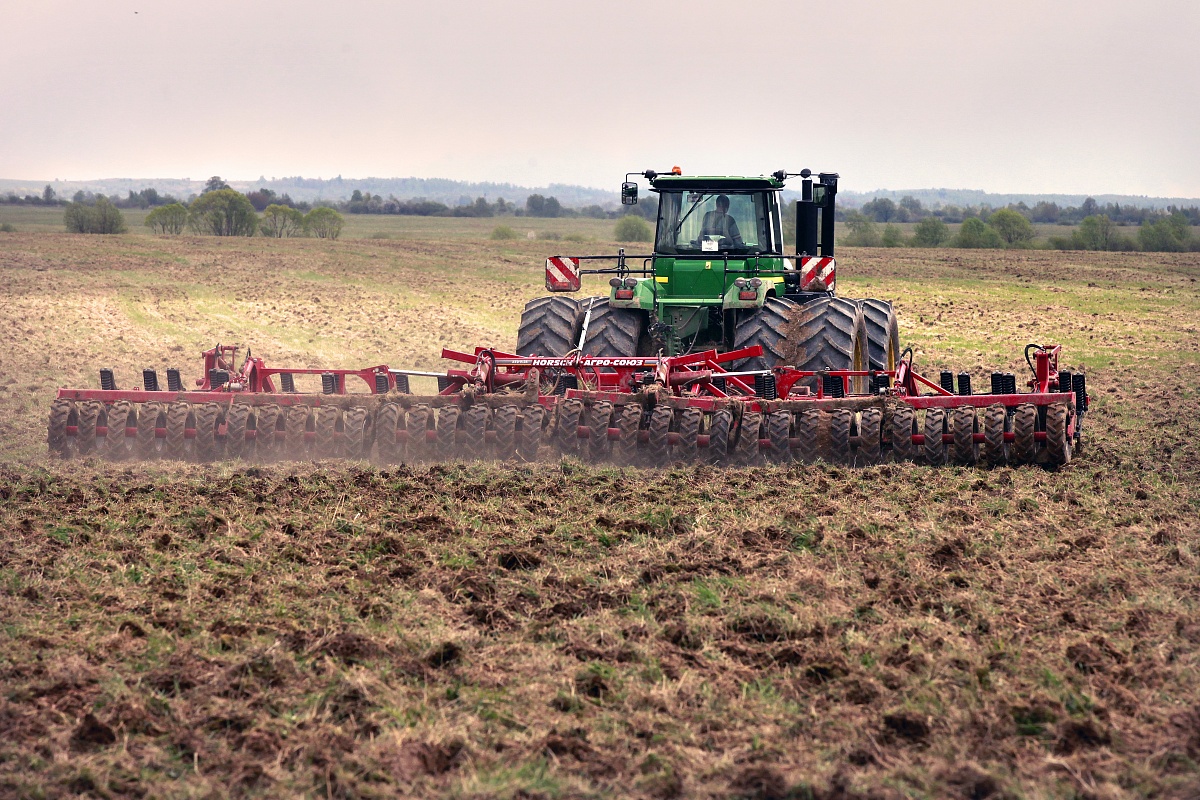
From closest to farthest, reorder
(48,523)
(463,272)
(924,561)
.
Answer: (924,561) < (48,523) < (463,272)

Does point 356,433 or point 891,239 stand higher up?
point 891,239

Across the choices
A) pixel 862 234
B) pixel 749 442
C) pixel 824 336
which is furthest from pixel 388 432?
pixel 862 234

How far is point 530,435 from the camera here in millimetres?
9898

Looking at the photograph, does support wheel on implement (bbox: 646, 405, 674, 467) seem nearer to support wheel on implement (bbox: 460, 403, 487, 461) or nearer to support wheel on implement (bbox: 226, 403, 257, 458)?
support wheel on implement (bbox: 460, 403, 487, 461)

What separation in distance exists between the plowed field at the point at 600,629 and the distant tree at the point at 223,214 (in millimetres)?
41823

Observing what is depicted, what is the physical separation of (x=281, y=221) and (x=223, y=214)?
19.1ft

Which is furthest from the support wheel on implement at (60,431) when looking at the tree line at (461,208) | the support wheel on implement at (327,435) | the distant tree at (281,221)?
the tree line at (461,208)

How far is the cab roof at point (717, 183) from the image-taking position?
37.0 ft

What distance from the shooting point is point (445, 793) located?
422cm

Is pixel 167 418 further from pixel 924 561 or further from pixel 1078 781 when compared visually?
pixel 1078 781

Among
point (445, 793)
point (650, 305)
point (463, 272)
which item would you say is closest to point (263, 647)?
point (445, 793)

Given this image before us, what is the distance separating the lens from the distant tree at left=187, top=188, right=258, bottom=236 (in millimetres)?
51094

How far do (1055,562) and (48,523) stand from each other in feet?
19.9

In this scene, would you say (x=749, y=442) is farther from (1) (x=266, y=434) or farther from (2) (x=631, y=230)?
(2) (x=631, y=230)
